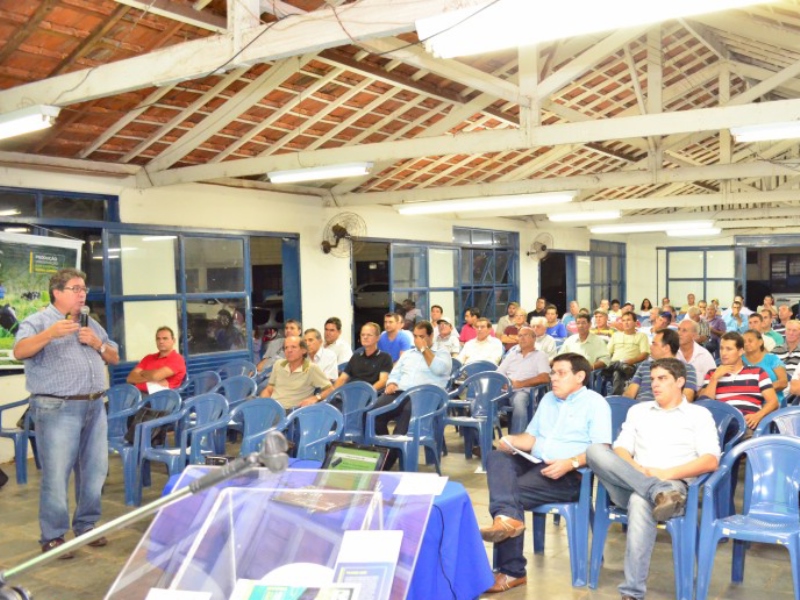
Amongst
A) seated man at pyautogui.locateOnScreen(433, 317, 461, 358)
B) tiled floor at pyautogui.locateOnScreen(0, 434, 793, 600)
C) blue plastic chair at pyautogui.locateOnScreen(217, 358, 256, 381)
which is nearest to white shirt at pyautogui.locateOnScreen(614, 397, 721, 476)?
tiled floor at pyautogui.locateOnScreen(0, 434, 793, 600)

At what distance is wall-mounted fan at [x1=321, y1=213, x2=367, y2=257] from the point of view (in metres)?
10.7

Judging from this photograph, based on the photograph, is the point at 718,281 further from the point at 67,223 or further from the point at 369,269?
the point at 67,223

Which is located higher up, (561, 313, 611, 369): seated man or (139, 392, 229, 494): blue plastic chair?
(561, 313, 611, 369): seated man

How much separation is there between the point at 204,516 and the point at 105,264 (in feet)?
19.9

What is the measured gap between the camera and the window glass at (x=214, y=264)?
8.96m

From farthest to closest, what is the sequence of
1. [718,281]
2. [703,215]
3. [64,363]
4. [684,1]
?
1. [718,281]
2. [703,215]
3. [64,363]
4. [684,1]

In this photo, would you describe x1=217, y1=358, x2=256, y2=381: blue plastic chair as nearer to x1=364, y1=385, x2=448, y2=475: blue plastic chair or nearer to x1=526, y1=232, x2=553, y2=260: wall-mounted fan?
x1=364, y1=385, x2=448, y2=475: blue plastic chair

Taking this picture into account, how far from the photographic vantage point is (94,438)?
464 cm

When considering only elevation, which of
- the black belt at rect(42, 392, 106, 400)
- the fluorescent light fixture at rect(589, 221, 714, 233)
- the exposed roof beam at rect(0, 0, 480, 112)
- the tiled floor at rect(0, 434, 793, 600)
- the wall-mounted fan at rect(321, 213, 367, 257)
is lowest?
the tiled floor at rect(0, 434, 793, 600)

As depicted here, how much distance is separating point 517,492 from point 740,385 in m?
2.30

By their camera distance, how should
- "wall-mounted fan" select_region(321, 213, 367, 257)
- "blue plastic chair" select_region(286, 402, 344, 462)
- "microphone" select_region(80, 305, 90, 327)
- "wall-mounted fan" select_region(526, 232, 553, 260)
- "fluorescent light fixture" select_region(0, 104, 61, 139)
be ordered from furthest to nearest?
"wall-mounted fan" select_region(526, 232, 553, 260) < "wall-mounted fan" select_region(321, 213, 367, 257) < "blue plastic chair" select_region(286, 402, 344, 462) < "fluorescent light fixture" select_region(0, 104, 61, 139) < "microphone" select_region(80, 305, 90, 327)

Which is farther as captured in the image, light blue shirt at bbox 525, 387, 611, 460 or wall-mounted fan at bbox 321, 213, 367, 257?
wall-mounted fan at bbox 321, 213, 367, 257

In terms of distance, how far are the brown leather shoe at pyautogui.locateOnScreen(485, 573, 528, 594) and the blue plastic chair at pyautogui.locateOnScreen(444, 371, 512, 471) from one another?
7.72 feet

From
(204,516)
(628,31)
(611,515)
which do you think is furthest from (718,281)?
(204,516)
